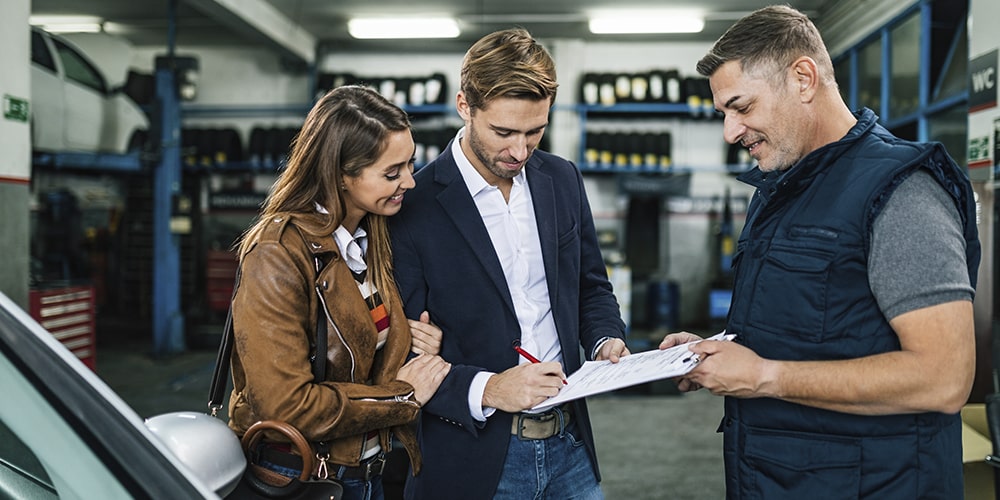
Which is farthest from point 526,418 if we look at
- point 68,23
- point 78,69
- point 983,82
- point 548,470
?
point 68,23

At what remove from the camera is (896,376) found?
45.3 inches

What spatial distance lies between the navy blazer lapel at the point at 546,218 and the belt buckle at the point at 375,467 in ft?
1.68

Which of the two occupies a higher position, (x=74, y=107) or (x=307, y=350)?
(x=74, y=107)

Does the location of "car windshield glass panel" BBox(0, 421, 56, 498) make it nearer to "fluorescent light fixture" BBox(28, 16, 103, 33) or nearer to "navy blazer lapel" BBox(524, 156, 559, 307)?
"navy blazer lapel" BBox(524, 156, 559, 307)

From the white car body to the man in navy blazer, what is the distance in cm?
587

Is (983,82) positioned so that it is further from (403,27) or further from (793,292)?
(403,27)

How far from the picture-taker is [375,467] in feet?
5.11

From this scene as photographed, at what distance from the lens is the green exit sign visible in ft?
15.1

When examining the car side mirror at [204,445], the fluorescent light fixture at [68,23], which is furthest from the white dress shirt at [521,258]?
the fluorescent light fixture at [68,23]

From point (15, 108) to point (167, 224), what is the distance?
313cm

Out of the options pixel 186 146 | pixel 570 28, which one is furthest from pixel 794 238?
pixel 186 146

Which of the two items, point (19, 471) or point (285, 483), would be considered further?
point (285, 483)

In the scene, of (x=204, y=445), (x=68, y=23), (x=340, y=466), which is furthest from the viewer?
(x=68, y=23)

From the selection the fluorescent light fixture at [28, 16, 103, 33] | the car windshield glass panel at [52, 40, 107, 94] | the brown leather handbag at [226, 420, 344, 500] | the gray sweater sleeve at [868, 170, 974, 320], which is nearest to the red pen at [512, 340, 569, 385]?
the brown leather handbag at [226, 420, 344, 500]
